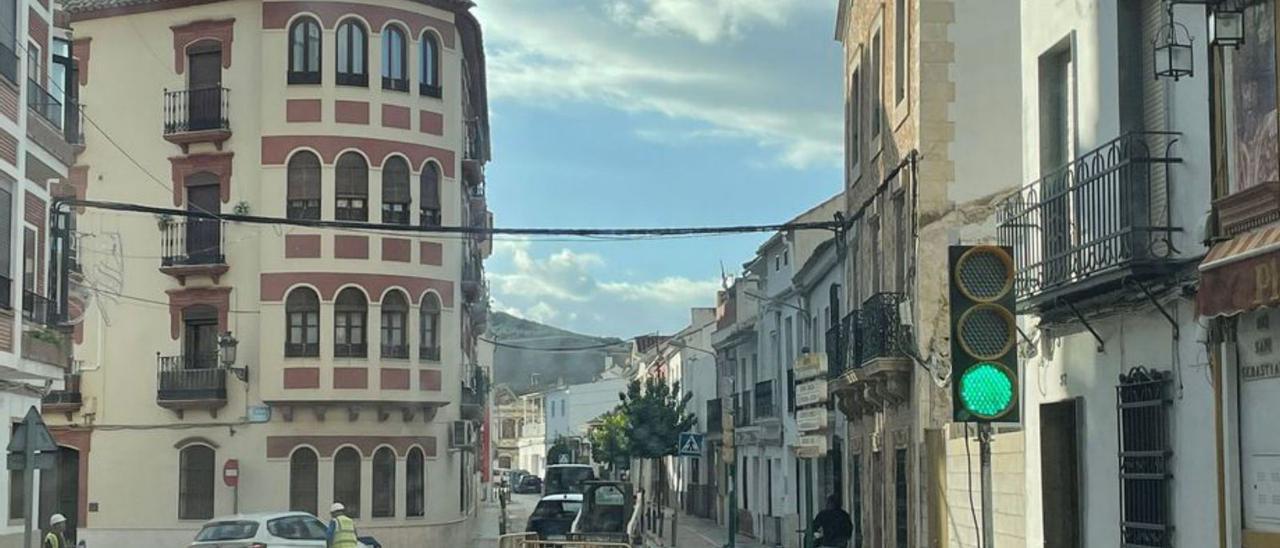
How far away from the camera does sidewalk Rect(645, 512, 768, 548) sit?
140 ft

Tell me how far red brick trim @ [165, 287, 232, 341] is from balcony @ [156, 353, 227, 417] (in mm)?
748

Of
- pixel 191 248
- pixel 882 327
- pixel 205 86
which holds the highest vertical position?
pixel 205 86

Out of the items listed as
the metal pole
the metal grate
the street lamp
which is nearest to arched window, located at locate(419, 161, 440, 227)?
the street lamp

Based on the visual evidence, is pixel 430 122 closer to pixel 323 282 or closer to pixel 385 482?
pixel 323 282

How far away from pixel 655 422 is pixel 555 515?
2089cm

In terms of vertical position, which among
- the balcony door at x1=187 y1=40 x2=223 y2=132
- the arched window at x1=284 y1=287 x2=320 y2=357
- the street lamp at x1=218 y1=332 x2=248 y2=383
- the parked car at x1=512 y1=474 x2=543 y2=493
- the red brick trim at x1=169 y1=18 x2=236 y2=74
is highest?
the red brick trim at x1=169 y1=18 x2=236 y2=74

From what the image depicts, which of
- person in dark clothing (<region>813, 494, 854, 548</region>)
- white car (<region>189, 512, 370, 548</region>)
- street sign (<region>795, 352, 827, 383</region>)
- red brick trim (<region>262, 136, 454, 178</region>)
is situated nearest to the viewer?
street sign (<region>795, 352, 827, 383</region>)

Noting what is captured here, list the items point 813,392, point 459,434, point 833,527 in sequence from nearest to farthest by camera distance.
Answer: point 813,392 < point 833,527 < point 459,434

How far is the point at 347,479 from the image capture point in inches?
1594

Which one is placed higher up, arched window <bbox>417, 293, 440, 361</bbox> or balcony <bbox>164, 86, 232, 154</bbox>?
balcony <bbox>164, 86, 232, 154</bbox>

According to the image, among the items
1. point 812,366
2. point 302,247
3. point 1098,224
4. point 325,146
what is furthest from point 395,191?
point 1098,224

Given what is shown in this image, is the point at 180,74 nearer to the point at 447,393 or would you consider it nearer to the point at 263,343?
the point at 263,343

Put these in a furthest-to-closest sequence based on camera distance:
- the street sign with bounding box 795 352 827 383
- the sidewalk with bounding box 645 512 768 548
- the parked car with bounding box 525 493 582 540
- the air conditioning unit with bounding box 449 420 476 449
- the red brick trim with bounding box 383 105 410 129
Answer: the air conditioning unit with bounding box 449 420 476 449, the sidewalk with bounding box 645 512 768 548, the red brick trim with bounding box 383 105 410 129, the parked car with bounding box 525 493 582 540, the street sign with bounding box 795 352 827 383

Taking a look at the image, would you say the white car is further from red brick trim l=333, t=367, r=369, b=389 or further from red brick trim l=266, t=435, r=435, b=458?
red brick trim l=266, t=435, r=435, b=458
